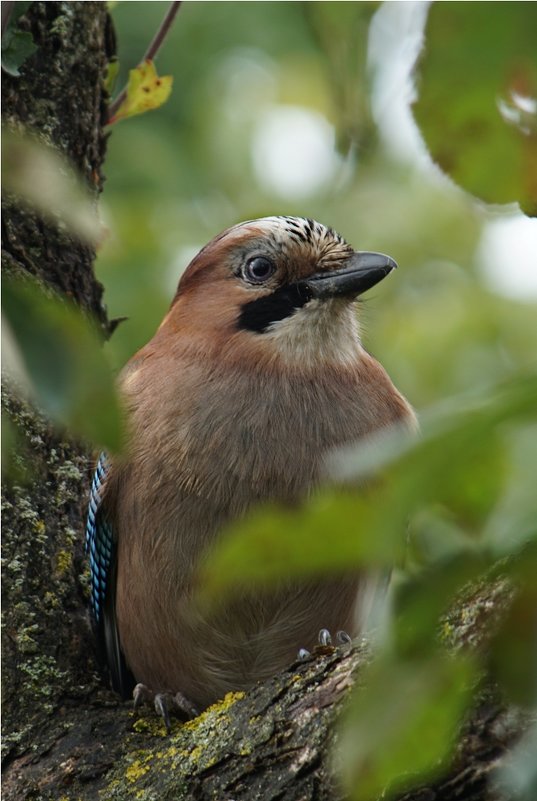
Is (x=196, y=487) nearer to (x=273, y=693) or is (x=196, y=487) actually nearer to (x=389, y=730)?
(x=273, y=693)

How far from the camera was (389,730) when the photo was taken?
4.15 ft

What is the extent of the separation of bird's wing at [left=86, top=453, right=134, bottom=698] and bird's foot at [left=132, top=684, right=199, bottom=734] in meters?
0.27

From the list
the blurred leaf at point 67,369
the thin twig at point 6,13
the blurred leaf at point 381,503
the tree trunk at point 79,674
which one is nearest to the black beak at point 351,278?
the tree trunk at point 79,674

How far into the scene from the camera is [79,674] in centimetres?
404

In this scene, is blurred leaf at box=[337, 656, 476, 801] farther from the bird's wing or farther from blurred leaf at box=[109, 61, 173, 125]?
blurred leaf at box=[109, 61, 173, 125]

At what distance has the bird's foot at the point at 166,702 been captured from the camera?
13.1 feet

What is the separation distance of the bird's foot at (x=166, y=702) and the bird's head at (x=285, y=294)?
1.45 meters

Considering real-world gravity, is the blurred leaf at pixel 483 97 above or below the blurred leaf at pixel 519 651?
above

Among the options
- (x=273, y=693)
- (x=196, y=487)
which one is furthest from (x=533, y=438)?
(x=196, y=487)

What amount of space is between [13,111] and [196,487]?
6.07 ft

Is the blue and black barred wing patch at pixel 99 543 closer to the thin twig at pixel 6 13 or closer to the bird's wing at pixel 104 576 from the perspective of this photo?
the bird's wing at pixel 104 576

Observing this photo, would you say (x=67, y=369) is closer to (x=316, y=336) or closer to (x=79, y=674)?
(x=79, y=674)

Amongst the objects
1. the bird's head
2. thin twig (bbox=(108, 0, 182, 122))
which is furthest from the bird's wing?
thin twig (bbox=(108, 0, 182, 122))

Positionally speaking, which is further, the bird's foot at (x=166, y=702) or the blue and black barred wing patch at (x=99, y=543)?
the blue and black barred wing patch at (x=99, y=543)
